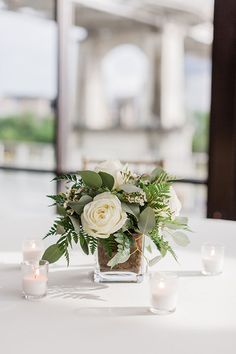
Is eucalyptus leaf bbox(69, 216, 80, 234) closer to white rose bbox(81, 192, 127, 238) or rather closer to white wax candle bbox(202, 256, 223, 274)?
white rose bbox(81, 192, 127, 238)

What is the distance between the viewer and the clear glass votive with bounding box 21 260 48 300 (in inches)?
44.9

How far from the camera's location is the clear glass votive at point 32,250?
139 centimetres

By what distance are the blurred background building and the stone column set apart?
20 millimetres

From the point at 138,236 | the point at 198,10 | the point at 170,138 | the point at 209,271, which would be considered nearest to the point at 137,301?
the point at 138,236

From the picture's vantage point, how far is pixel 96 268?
1252 mm

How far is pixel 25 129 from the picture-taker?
9594 millimetres

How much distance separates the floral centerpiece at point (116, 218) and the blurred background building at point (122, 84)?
676 cm

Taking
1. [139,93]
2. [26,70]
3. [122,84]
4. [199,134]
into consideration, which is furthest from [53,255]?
[139,93]

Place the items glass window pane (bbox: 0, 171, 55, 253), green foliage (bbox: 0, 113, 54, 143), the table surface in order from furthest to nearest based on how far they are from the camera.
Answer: green foliage (bbox: 0, 113, 54, 143) → glass window pane (bbox: 0, 171, 55, 253) → the table surface

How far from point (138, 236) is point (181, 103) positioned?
9.72 m

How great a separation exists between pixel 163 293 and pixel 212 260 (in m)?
0.31

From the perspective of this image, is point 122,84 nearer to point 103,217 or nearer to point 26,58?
point 26,58

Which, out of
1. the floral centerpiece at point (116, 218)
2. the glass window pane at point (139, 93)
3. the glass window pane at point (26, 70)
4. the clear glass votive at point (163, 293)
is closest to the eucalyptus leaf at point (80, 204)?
the floral centerpiece at point (116, 218)

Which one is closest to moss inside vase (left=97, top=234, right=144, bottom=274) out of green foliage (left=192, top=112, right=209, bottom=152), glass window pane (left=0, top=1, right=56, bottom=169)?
glass window pane (left=0, top=1, right=56, bottom=169)
